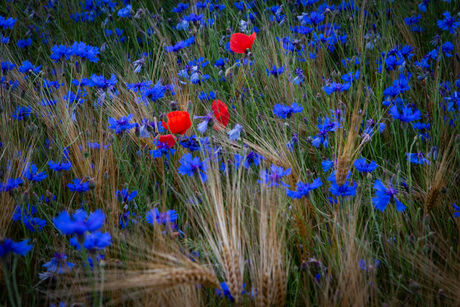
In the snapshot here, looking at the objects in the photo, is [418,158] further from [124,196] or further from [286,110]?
[124,196]

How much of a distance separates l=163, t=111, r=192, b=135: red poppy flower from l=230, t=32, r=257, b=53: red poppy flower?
26.3 inches

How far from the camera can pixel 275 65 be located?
212cm

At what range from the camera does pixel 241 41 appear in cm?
205

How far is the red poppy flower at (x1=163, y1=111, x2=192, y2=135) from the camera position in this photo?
1.50 m

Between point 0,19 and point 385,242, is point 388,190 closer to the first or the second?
point 385,242

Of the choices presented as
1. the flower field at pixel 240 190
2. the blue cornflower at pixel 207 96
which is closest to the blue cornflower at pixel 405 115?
the flower field at pixel 240 190

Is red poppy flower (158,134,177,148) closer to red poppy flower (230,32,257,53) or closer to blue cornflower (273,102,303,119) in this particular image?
blue cornflower (273,102,303,119)

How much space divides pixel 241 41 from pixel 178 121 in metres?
0.75

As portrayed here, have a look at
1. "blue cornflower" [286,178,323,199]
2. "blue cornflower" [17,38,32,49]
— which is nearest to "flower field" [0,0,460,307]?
"blue cornflower" [286,178,323,199]

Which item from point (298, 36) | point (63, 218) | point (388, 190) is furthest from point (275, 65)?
point (63, 218)

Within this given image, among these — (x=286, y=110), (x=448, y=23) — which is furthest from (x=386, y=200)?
(x=448, y=23)

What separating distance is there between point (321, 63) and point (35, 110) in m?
1.60

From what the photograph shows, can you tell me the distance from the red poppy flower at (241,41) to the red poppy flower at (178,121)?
67 cm

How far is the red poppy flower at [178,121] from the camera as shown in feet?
4.93
